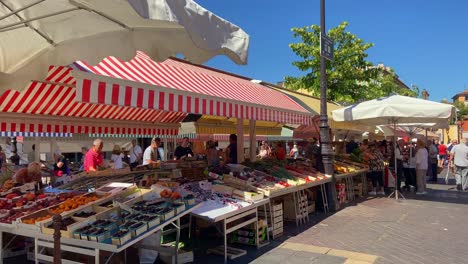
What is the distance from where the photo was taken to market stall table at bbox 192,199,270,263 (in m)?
4.86

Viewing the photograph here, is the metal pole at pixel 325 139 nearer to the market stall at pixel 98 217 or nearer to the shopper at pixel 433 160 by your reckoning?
the market stall at pixel 98 217

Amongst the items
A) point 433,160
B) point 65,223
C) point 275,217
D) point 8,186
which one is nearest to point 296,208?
point 275,217

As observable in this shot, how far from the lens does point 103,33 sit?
11.0 ft

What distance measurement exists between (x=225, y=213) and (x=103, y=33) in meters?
2.72

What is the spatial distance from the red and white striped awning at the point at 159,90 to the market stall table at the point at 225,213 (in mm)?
1389

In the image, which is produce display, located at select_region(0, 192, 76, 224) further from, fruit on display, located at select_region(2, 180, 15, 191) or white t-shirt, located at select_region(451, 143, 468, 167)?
white t-shirt, located at select_region(451, 143, 468, 167)

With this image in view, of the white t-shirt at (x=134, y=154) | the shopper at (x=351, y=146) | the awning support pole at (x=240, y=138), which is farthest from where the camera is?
the shopper at (x=351, y=146)

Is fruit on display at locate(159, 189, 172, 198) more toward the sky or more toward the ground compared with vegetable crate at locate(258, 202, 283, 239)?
more toward the sky

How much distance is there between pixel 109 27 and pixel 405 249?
487 centimetres

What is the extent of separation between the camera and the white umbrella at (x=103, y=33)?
287cm

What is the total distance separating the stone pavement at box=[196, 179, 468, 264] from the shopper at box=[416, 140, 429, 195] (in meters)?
1.96

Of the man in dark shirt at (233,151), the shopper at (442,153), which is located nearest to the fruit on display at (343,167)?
the man in dark shirt at (233,151)

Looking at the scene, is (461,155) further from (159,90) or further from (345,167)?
(159,90)

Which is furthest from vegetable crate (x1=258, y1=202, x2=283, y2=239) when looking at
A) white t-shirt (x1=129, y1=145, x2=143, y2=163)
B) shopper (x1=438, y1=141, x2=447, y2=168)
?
shopper (x1=438, y1=141, x2=447, y2=168)
